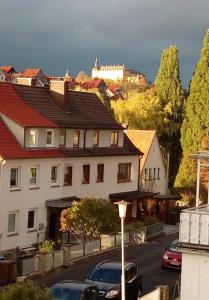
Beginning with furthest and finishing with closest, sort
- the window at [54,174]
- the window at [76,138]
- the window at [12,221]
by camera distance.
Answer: the window at [76,138] → the window at [54,174] → the window at [12,221]

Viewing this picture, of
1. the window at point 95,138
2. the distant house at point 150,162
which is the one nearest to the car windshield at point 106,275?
the window at point 95,138

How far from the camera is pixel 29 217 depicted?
134ft

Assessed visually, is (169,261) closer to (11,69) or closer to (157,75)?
(157,75)

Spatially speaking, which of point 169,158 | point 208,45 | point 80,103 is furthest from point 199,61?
point 80,103

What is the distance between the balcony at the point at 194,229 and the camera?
20.6 meters

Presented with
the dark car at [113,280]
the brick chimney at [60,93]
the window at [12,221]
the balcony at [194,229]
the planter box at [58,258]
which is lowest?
the planter box at [58,258]

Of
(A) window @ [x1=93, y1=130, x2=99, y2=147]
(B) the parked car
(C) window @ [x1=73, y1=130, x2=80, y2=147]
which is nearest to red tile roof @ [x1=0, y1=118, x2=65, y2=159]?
(C) window @ [x1=73, y1=130, x2=80, y2=147]

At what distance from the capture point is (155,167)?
193 feet

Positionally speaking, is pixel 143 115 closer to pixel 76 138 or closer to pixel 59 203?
pixel 76 138

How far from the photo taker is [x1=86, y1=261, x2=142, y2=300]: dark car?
25.4 metres

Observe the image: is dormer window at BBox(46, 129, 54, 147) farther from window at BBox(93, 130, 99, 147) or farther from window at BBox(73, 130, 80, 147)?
window at BBox(93, 130, 99, 147)

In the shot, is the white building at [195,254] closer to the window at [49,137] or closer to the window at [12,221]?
the window at [12,221]

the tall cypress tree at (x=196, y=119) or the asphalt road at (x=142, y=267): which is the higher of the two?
the tall cypress tree at (x=196, y=119)

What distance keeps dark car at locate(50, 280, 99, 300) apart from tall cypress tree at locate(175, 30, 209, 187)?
41.7 meters
